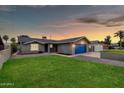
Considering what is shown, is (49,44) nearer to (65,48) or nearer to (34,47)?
(34,47)

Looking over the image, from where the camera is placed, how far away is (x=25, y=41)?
1572cm

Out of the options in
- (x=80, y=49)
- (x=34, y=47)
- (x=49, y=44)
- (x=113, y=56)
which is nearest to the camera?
(x=113, y=56)

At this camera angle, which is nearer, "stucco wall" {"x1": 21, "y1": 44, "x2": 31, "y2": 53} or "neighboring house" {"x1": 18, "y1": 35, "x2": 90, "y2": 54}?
"neighboring house" {"x1": 18, "y1": 35, "x2": 90, "y2": 54}

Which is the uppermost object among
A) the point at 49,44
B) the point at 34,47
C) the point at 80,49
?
the point at 49,44

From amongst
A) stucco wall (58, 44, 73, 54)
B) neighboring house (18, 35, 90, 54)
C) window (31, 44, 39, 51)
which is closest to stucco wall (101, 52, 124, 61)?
neighboring house (18, 35, 90, 54)

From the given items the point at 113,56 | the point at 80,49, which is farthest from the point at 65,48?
the point at 113,56

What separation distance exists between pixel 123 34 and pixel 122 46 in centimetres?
127

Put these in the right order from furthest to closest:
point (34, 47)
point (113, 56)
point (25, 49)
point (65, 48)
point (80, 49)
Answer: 1. point (65, 48)
2. point (34, 47)
3. point (25, 49)
4. point (80, 49)
5. point (113, 56)

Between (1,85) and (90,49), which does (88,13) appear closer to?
(1,85)

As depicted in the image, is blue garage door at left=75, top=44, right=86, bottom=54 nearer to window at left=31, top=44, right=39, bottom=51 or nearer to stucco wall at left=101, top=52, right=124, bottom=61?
stucco wall at left=101, top=52, right=124, bottom=61

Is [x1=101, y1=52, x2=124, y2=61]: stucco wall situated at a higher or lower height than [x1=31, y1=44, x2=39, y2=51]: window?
lower

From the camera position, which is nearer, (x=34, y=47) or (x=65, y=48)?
(x=34, y=47)

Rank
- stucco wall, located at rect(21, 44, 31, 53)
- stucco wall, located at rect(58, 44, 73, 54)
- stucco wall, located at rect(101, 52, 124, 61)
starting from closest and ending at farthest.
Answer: stucco wall, located at rect(101, 52, 124, 61), stucco wall, located at rect(21, 44, 31, 53), stucco wall, located at rect(58, 44, 73, 54)

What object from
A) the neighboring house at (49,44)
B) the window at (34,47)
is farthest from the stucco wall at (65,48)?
the window at (34,47)
